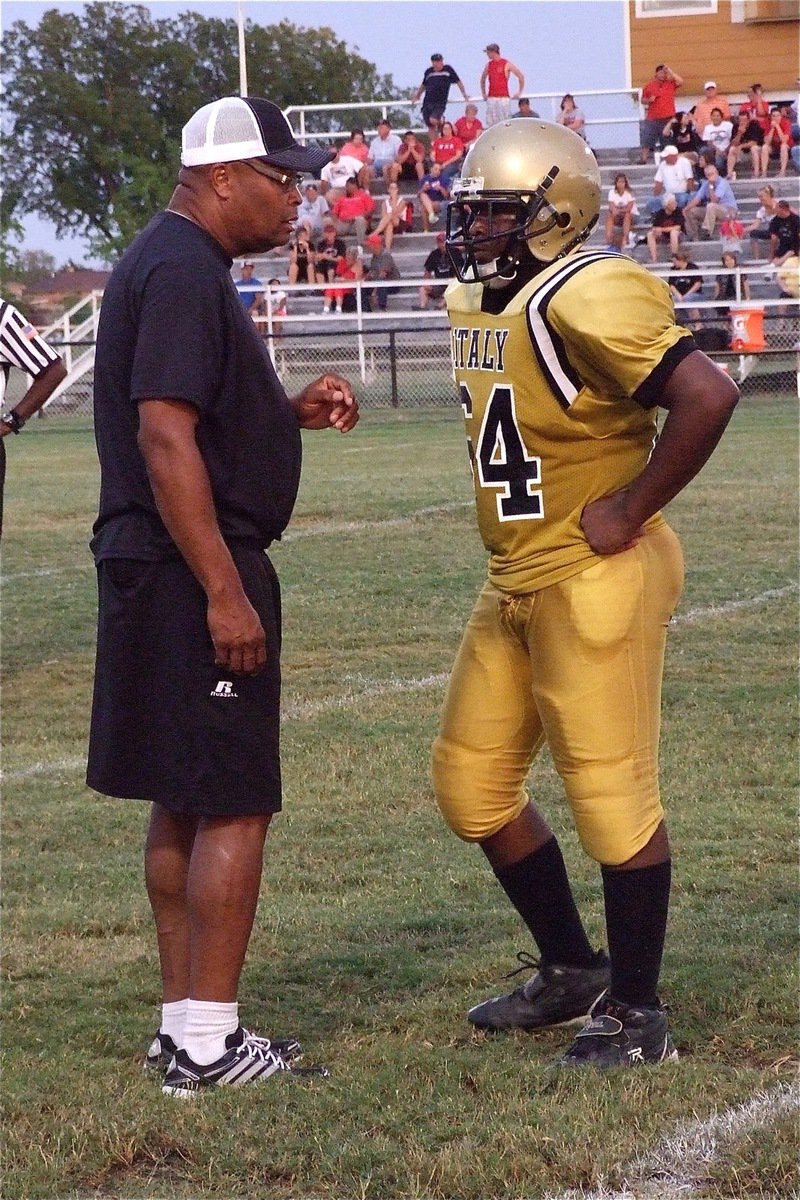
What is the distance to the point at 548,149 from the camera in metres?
3.47

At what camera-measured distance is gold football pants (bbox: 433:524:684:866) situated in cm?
338

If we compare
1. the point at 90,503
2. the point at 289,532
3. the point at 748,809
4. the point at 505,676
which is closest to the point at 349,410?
the point at 505,676

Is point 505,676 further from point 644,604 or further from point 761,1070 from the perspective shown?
point 761,1070

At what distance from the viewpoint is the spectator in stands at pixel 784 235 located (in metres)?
21.5

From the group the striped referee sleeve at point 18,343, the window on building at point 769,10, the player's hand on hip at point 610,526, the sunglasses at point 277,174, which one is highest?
the window on building at point 769,10

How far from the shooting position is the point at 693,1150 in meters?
2.97

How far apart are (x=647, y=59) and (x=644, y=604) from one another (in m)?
26.0

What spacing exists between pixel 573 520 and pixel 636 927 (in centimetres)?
86

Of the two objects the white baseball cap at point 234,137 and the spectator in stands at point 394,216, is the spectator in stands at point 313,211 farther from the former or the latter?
the white baseball cap at point 234,137

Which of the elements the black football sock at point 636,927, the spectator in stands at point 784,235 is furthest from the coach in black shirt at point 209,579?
the spectator in stands at point 784,235

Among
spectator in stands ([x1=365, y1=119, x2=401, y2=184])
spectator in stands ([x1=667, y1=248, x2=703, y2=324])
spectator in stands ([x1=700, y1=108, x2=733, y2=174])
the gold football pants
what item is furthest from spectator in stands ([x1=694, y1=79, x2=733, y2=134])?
the gold football pants

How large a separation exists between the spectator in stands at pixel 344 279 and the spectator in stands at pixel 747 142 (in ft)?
18.3

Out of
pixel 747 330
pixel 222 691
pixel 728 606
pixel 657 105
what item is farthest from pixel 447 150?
pixel 222 691

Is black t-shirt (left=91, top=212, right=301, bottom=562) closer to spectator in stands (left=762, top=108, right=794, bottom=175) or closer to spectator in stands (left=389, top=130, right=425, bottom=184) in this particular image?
spectator in stands (left=762, top=108, right=794, bottom=175)
